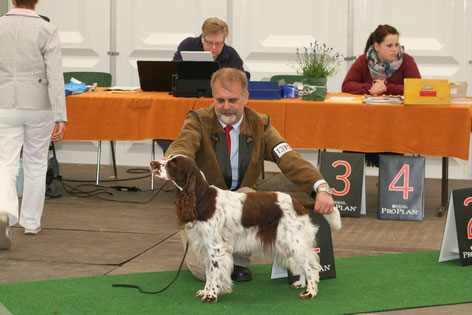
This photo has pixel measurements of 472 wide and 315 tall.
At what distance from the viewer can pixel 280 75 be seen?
24.3 ft

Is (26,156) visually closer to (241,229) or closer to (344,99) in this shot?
(241,229)

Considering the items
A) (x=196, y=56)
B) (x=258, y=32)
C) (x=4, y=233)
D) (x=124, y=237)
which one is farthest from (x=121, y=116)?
(x=258, y=32)

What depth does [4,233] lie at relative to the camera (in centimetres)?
457

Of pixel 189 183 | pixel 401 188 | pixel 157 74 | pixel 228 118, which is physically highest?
pixel 157 74

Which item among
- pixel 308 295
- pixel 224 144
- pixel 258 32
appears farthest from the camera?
pixel 258 32

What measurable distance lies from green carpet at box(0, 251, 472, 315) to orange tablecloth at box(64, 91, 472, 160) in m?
1.49

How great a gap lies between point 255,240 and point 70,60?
18.4 ft

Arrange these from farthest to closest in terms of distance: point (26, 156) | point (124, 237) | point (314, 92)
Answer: point (314, 92)
point (124, 237)
point (26, 156)

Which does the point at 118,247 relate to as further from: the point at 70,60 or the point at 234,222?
the point at 70,60

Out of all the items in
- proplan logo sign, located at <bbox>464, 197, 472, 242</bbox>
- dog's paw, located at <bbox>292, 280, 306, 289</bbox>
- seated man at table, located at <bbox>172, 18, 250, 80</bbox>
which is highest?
seated man at table, located at <bbox>172, 18, 250, 80</bbox>

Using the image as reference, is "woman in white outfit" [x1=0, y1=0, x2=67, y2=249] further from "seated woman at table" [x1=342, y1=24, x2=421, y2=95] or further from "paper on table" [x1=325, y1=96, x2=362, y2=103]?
"seated woman at table" [x1=342, y1=24, x2=421, y2=95]

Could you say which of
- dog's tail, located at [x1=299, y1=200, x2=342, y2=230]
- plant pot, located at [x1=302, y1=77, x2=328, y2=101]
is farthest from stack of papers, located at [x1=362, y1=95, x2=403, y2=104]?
dog's tail, located at [x1=299, y1=200, x2=342, y2=230]

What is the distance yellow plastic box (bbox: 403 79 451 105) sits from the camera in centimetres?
555

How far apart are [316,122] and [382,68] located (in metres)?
1.20
